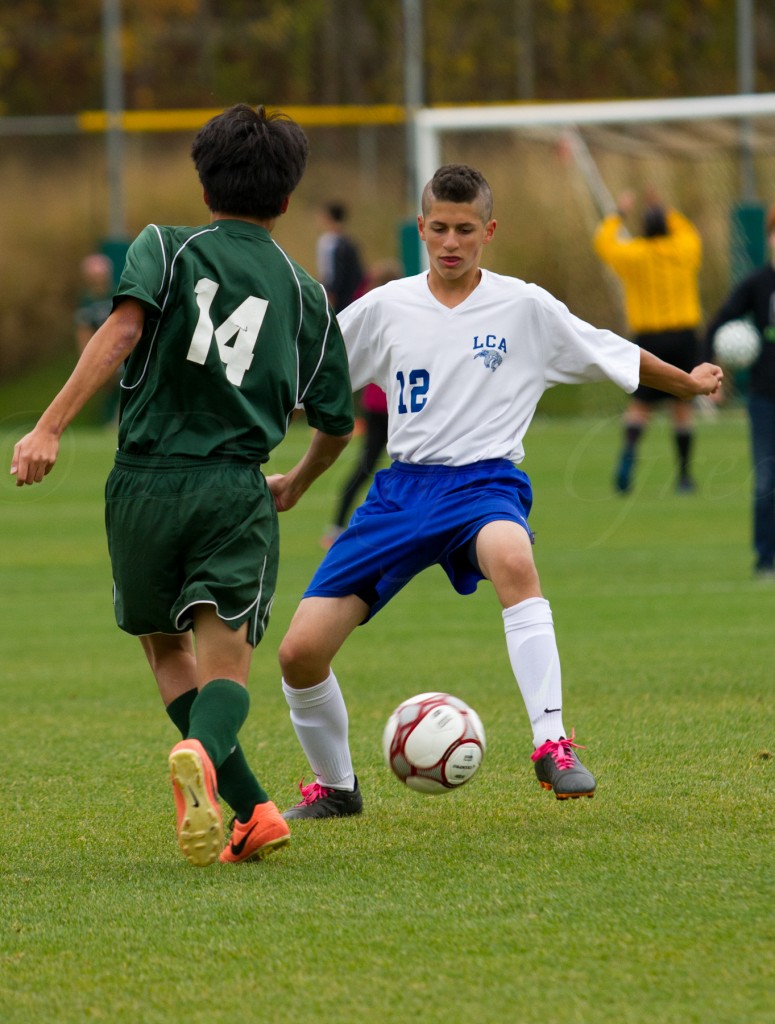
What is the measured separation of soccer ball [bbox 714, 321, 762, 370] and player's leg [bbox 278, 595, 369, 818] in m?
5.32

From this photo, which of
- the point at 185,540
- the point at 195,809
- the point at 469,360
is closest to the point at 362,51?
the point at 469,360

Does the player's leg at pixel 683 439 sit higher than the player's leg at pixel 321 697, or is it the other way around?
the player's leg at pixel 321 697

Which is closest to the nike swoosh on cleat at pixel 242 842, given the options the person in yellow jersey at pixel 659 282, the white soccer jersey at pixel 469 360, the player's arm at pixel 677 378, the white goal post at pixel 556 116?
the white soccer jersey at pixel 469 360

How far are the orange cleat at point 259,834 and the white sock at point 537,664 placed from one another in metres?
0.81

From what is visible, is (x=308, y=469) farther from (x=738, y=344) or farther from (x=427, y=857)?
(x=738, y=344)

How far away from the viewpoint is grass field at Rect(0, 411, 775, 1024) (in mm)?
3365

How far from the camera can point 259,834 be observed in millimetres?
4395

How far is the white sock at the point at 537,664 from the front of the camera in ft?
15.7

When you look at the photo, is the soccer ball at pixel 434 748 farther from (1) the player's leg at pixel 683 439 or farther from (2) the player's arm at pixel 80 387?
(1) the player's leg at pixel 683 439

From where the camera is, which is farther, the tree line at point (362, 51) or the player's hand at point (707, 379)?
the tree line at point (362, 51)

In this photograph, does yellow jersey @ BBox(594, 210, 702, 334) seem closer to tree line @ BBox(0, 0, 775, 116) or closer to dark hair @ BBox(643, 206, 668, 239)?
dark hair @ BBox(643, 206, 668, 239)

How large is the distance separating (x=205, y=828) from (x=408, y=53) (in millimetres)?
19785

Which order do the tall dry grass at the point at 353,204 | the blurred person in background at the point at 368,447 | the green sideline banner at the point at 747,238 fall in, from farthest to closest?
the tall dry grass at the point at 353,204, the green sideline banner at the point at 747,238, the blurred person in background at the point at 368,447

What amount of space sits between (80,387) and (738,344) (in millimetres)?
6414
